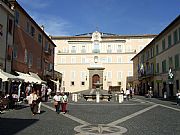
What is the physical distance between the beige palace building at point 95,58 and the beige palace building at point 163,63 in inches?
299

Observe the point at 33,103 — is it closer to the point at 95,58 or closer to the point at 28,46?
the point at 28,46

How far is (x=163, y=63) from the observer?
122ft

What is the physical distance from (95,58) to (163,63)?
24.7 metres

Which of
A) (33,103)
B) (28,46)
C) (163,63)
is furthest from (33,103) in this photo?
(163,63)

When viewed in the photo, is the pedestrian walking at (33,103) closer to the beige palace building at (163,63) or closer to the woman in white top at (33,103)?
the woman in white top at (33,103)

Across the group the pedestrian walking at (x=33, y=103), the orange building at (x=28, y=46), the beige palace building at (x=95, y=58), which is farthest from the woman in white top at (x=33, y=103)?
the beige palace building at (x=95, y=58)

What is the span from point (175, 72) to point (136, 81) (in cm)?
2464

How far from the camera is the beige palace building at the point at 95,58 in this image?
5812 cm

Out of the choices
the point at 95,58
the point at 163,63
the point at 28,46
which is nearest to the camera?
the point at 28,46

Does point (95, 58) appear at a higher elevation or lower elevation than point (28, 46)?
higher

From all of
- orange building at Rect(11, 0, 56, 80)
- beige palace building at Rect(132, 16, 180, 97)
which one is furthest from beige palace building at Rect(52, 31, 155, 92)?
orange building at Rect(11, 0, 56, 80)

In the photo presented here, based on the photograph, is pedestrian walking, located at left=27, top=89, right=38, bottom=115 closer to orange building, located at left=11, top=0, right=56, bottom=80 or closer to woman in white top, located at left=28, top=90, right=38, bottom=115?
woman in white top, located at left=28, top=90, right=38, bottom=115

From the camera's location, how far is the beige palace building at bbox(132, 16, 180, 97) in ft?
A: 103

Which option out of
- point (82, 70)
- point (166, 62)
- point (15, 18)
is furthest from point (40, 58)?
point (82, 70)
